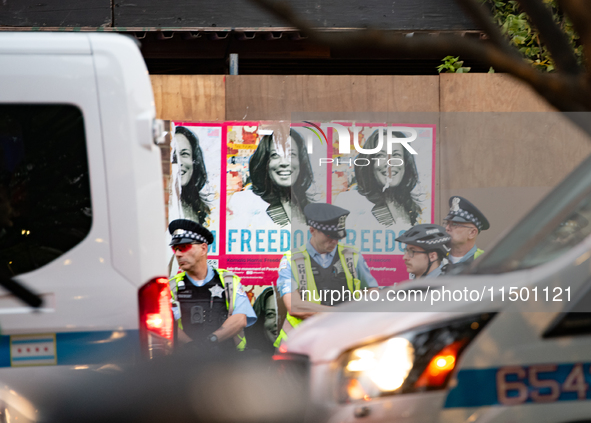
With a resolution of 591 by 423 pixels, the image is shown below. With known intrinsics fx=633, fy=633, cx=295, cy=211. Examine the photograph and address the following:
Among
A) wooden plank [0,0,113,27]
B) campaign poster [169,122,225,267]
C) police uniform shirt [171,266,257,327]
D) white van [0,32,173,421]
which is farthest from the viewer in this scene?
wooden plank [0,0,113,27]

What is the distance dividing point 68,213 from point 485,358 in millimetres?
1902

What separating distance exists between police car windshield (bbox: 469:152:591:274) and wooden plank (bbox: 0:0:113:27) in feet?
20.3

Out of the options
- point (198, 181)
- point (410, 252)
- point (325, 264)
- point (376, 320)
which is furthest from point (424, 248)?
point (376, 320)

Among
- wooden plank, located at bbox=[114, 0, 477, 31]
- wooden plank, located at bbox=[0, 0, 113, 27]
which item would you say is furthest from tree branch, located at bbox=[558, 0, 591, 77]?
wooden plank, located at bbox=[0, 0, 113, 27]

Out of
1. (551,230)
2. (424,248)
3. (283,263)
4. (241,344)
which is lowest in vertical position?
(241,344)

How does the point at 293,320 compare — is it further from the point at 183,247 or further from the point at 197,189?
the point at 197,189

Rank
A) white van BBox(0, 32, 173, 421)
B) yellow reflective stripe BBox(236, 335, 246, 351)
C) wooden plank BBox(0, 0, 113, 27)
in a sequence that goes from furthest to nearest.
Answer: wooden plank BBox(0, 0, 113, 27) < yellow reflective stripe BBox(236, 335, 246, 351) < white van BBox(0, 32, 173, 421)

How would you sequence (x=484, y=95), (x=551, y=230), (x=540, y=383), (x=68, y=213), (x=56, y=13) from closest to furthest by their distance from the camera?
(x=540, y=383) → (x=551, y=230) → (x=68, y=213) → (x=484, y=95) → (x=56, y=13)

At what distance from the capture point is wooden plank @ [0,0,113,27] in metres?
7.45

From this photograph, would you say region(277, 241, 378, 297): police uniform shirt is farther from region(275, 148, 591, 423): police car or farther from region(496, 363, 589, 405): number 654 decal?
region(496, 363, 589, 405): number 654 decal

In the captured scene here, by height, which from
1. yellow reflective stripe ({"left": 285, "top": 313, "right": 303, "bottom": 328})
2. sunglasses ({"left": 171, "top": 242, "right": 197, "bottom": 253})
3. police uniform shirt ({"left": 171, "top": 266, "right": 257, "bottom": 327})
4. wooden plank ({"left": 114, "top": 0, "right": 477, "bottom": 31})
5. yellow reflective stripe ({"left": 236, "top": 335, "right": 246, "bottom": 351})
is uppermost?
wooden plank ({"left": 114, "top": 0, "right": 477, "bottom": 31})

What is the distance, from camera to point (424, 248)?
6.25 m

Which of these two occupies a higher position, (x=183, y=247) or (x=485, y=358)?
(x=183, y=247)

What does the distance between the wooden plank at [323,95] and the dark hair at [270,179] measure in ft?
0.98
